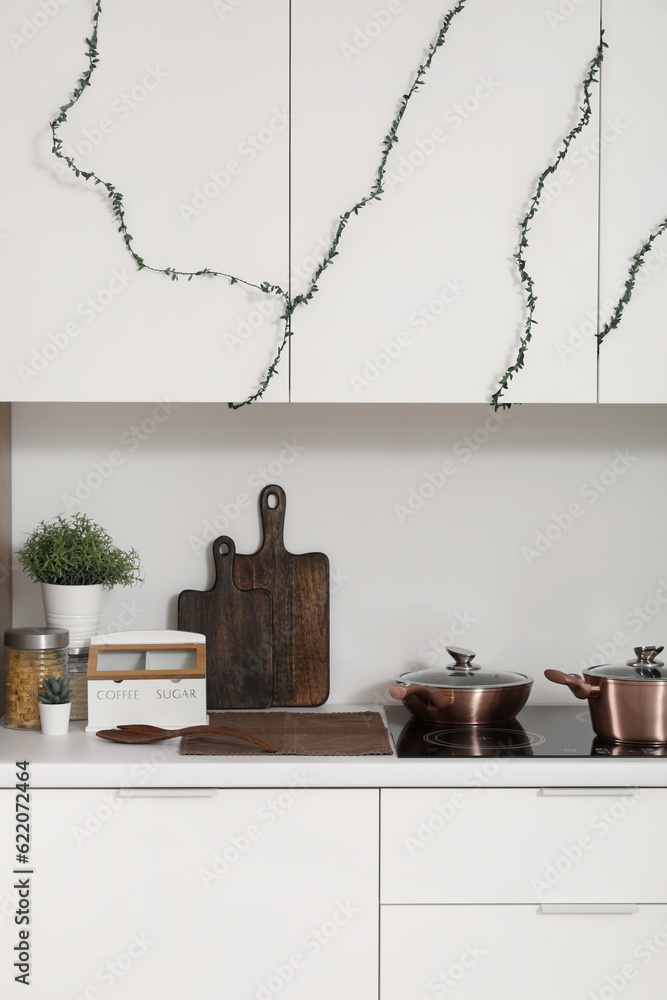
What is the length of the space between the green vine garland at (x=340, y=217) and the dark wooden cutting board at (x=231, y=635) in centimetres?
52

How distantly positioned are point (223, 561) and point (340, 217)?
811 mm

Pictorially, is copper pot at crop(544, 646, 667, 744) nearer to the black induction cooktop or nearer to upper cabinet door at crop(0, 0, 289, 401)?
the black induction cooktop

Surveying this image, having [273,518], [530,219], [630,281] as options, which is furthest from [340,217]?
[273,518]

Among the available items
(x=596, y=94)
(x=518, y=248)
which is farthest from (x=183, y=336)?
(x=596, y=94)

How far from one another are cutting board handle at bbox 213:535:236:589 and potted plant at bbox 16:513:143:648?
8.0 inches

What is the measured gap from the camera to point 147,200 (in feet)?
5.73

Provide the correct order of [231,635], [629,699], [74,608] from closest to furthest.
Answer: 1. [629,699]
2. [74,608]
3. [231,635]

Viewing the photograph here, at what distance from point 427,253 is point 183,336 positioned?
50 cm

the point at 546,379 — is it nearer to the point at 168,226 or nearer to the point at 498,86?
the point at 498,86

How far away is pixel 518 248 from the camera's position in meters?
1.77
